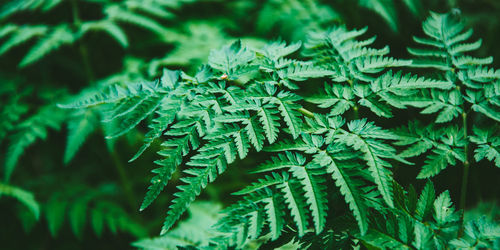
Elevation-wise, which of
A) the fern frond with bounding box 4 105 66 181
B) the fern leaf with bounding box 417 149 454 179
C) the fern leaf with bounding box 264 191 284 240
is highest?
the fern frond with bounding box 4 105 66 181

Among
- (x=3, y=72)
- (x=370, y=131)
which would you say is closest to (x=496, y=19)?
(x=370, y=131)

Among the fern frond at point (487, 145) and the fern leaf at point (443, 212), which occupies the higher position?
the fern frond at point (487, 145)

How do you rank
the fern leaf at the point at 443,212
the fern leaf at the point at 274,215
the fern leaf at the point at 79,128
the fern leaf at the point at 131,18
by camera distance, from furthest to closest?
the fern leaf at the point at 131,18 < the fern leaf at the point at 79,128 < the fern leaf at the point at 443,212 < the fern leaf at the point at 274,215

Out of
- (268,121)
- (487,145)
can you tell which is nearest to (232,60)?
(268,121)

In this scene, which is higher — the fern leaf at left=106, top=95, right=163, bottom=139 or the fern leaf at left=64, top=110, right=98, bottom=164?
the fern leaf at left=64, top=110, right=98, bottom=164

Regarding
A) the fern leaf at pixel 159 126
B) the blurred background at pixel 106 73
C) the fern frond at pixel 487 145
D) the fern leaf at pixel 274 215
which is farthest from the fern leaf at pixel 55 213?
the fern frond at pixel 487 145

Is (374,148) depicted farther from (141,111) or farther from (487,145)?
(141,111)

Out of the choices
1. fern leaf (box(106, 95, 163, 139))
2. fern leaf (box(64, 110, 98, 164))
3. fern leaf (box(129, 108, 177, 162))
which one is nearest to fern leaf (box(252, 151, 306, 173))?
fern leaf (box(129, 108, 177, 162))

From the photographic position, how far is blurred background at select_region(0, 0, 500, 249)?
252 cm

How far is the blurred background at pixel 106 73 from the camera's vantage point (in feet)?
8.27

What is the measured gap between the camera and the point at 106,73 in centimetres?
334

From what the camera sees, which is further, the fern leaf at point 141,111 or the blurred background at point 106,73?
the blurred background at point 106,73

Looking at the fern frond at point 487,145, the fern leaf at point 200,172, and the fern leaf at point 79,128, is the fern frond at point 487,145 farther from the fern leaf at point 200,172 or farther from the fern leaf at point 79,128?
the fern leaf at point 79,128

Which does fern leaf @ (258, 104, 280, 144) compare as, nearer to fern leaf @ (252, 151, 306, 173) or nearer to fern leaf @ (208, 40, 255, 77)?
fern leaf @ (252, 151, 306, 173)
